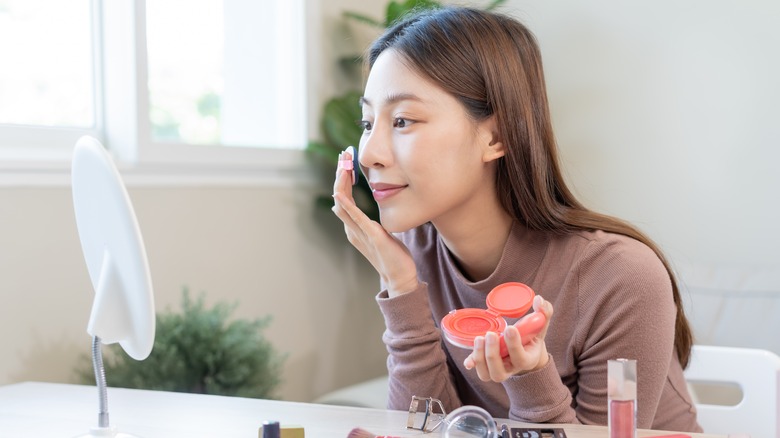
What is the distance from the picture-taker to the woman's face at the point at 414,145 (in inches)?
48.5

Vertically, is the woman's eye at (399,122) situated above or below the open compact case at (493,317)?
above

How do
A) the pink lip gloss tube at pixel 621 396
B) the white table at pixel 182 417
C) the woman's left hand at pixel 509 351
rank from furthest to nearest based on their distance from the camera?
the white table at pixel 182 417
the woman's left hand at pixel 509 351
the pink lip gloss tube at pixel 621 396

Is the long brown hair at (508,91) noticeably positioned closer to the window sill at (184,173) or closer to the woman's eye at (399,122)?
the woman's eye at (399,122)

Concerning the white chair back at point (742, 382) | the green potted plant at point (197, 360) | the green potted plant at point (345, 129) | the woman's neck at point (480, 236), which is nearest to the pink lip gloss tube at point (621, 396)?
the woman's neck at point (480, 236)

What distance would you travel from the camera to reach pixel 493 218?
137cm

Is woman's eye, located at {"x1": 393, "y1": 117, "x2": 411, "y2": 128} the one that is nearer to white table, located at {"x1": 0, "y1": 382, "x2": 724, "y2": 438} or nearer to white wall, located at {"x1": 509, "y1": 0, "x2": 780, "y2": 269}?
white table, located at {"x1": 0, "y1": 382, "x2": 724, "y2": 438}

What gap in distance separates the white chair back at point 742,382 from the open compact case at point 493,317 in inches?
26.7

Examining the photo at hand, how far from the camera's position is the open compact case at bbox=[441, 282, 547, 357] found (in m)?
0.92

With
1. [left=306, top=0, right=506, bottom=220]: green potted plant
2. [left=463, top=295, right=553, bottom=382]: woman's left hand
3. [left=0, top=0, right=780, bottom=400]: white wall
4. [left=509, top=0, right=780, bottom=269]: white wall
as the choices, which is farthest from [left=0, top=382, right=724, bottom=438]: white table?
[left=509, top=0, right=780, bottom=269]: white wall

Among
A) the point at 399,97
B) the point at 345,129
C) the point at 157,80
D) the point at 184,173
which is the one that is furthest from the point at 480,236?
the point at 345,129

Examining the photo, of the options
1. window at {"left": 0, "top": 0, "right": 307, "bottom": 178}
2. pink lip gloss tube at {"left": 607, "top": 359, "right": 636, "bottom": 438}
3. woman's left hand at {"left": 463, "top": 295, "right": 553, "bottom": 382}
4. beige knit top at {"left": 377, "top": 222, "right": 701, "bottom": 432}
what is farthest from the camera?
window at {"left": 0, "top": 0, "right": 307, "bottom": 178}

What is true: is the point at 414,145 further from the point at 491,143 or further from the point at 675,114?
the point at 675,114

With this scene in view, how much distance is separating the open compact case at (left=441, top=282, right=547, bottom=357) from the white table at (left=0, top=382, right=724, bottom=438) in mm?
132

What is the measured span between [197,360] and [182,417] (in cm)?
77
